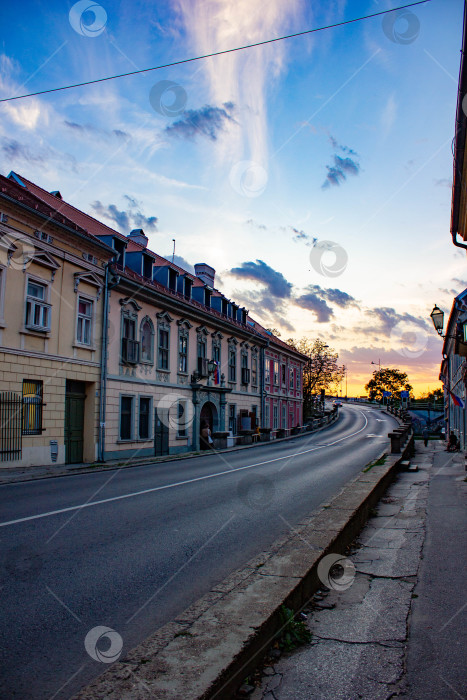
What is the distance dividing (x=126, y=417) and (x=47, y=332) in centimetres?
681

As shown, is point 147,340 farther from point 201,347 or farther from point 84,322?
point 201,347

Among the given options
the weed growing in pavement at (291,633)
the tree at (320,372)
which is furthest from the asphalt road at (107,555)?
the tree at (320,372)

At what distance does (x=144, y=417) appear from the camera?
84.5 ft

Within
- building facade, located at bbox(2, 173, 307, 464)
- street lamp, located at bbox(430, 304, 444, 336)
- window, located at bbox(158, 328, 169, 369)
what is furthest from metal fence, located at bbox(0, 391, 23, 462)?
street lamp, located at bbox(430, 304, 444, 336)

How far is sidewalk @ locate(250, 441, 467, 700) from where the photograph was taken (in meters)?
3.12

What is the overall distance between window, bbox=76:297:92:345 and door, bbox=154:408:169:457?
6.60 metres

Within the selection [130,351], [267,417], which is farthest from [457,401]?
[267,417]

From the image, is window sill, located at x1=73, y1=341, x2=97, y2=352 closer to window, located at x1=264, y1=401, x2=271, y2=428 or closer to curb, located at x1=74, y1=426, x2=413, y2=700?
curb, located at x1=74, y1=426, x2=413, y2=700

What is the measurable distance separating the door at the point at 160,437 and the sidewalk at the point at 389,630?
1969cm

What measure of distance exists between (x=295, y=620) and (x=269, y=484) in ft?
30.0

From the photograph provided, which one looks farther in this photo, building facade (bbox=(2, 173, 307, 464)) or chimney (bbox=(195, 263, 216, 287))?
chimney (bbox=(195, 263, 216, 287))

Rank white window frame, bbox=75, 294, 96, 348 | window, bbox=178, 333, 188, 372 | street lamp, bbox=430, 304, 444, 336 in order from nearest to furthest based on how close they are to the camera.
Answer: street lamp, bbox=430, 304, 444, 336 < white window frame, bbox=75, 294, 96, 348 < window, bbox=178, 333, 188, 372

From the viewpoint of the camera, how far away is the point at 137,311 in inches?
989

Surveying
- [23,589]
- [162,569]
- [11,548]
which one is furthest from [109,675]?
[11,548]
